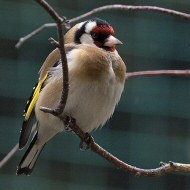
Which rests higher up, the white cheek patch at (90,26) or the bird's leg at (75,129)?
the white cheek patch at (90,26)

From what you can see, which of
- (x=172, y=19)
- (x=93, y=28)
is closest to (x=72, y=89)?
(x=93, y=28)

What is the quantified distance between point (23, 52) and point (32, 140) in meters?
0.66

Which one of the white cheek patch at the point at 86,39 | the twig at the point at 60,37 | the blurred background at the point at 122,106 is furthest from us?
the blurred background at the point at 122,106

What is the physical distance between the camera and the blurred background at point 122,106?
7.53 feet

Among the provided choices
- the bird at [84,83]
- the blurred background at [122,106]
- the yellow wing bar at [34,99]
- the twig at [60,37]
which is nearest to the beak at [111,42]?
the bird at [84,83]

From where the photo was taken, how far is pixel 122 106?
2338mm

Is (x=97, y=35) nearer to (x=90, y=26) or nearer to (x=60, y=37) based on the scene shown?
(x=90, y=26)

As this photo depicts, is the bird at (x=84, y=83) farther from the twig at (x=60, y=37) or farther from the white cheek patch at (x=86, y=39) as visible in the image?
the twig at (x=60, y=37)

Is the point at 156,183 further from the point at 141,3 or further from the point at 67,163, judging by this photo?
the point at 141,3

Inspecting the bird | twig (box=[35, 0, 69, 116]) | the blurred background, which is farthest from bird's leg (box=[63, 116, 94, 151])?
the blurred background

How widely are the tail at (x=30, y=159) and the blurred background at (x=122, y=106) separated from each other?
556 millimetres

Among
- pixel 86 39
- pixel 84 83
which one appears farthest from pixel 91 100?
pixel 86 39

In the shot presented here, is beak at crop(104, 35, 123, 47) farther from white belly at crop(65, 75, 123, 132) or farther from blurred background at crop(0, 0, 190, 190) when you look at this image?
blurred background at crop(0, 0, 190, 190)

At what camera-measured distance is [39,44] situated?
93.4 inches
